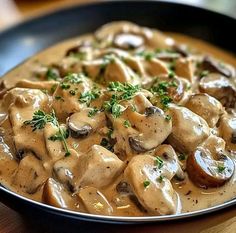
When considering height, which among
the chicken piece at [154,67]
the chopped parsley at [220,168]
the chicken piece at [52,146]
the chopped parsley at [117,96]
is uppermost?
the chopped parsley at [117,96]

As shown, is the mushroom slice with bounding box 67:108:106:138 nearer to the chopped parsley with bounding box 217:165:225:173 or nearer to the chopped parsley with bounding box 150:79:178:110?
the chopped parsley with bounding box 150:79:178:110

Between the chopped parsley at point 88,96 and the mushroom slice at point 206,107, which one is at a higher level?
the chopped parsley at point 88,96

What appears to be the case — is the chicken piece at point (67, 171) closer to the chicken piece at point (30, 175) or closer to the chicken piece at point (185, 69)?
the chicken piece at point (30, 175)

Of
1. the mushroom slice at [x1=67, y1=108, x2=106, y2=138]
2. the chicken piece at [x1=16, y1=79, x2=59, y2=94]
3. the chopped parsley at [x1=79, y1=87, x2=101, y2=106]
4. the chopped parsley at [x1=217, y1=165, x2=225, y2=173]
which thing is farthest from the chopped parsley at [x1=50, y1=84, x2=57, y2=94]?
the chopped parsley at [x1=217, y1=165, x2=225, y2=173]

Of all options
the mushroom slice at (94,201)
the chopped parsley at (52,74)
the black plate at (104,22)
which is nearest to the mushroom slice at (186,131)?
the mushroom slice at (94,201)

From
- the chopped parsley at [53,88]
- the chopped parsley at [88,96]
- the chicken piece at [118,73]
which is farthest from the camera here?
the chicken piece at [118,73]

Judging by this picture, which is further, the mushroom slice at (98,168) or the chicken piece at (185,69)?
the chicken piece at (185,69)
